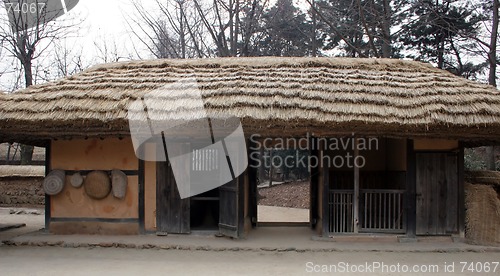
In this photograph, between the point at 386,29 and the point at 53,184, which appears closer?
the point at 53,184

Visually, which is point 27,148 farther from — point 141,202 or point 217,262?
point 217,262

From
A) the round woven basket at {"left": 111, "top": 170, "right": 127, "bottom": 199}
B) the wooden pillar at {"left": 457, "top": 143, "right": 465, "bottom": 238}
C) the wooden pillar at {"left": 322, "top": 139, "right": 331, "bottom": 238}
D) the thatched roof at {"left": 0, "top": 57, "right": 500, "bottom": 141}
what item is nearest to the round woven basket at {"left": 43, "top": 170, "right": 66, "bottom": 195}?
the thatched roof at {"left": 0, "top": 57, "right": 500, "bottom": 141}

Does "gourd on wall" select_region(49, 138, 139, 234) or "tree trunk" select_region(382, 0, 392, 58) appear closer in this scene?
"gourd on wall" select_region(49, 138, 139, 234)

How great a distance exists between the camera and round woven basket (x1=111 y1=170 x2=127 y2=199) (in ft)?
24.5

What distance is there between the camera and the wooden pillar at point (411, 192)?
23.9 ft

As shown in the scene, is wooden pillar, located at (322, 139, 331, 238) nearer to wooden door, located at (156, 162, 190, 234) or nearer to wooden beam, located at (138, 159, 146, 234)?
wooden door, located at (156, 162, 190, 234)

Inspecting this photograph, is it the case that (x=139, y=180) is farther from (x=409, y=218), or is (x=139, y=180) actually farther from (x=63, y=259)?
(x=409, y=218)

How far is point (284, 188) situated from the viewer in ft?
56.4

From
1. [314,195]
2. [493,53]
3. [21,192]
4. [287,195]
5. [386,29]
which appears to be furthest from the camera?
[287,195]

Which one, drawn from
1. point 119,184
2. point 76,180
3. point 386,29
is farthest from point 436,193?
point 386,29

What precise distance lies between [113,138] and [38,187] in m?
6.85

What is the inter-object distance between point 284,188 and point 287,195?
4.47 feet

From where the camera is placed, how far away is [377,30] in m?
16.6

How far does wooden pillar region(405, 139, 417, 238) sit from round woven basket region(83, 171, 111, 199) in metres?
5.10
